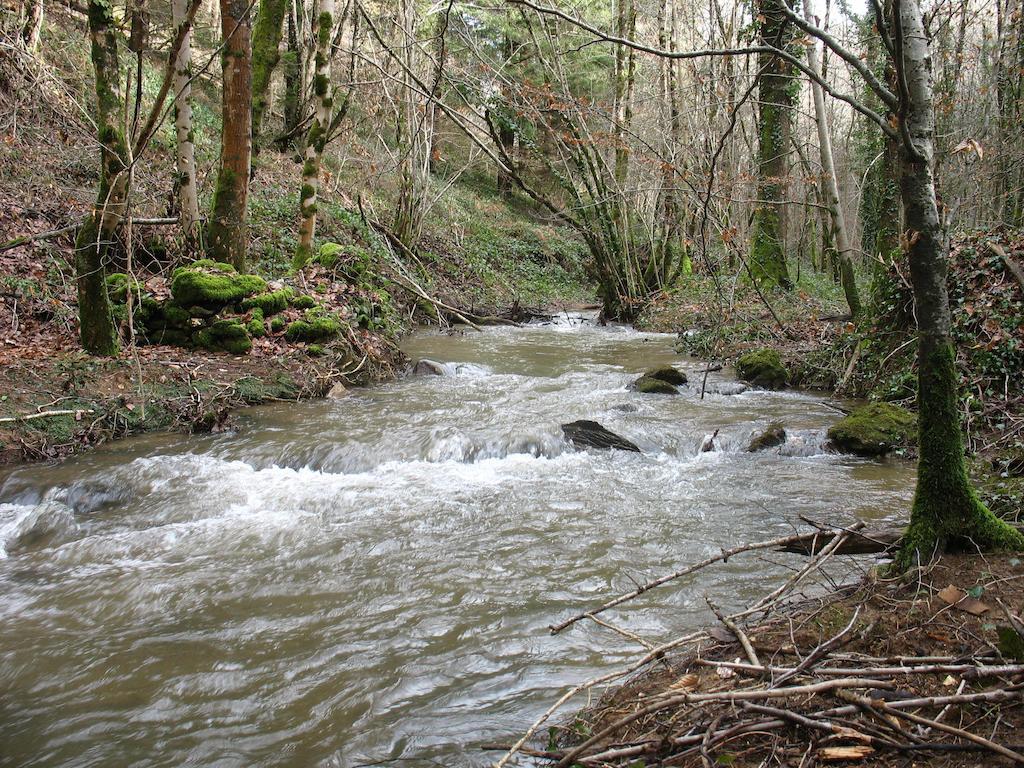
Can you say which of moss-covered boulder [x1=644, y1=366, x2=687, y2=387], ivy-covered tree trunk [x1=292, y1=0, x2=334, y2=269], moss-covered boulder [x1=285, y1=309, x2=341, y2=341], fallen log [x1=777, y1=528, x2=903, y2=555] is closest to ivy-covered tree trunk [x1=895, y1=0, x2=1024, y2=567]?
fallen log [x1=777, y1=528, x2=903, y2=555]

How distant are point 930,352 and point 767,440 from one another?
5181 millimetres

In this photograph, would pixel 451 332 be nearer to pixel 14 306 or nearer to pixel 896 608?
pixel 14 306

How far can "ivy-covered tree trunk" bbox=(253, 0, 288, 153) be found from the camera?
16016 mm

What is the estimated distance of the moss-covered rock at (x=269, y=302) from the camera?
11.1 meters

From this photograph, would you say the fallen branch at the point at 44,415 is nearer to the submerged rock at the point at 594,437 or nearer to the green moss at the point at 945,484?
the submerged rock at the point at 594,437

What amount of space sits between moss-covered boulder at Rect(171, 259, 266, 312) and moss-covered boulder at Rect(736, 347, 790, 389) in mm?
8461

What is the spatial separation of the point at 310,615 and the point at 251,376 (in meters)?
6.30

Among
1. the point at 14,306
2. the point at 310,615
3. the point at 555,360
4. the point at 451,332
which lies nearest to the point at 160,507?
the point at 310,615

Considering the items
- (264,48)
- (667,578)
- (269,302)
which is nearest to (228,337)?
(269,302)

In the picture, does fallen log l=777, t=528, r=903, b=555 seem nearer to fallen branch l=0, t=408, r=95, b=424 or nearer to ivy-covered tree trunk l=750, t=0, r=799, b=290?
fallen branch l=0, t=408, r=95, b=424

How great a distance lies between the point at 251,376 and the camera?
10.0 metres

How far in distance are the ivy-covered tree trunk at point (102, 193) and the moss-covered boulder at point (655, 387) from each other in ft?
25.3

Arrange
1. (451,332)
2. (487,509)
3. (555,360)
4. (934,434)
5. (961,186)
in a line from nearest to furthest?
(934,434), (487,509), (555,360), (961,186), (451,332)

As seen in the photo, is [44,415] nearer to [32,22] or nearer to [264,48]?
[32,22]
